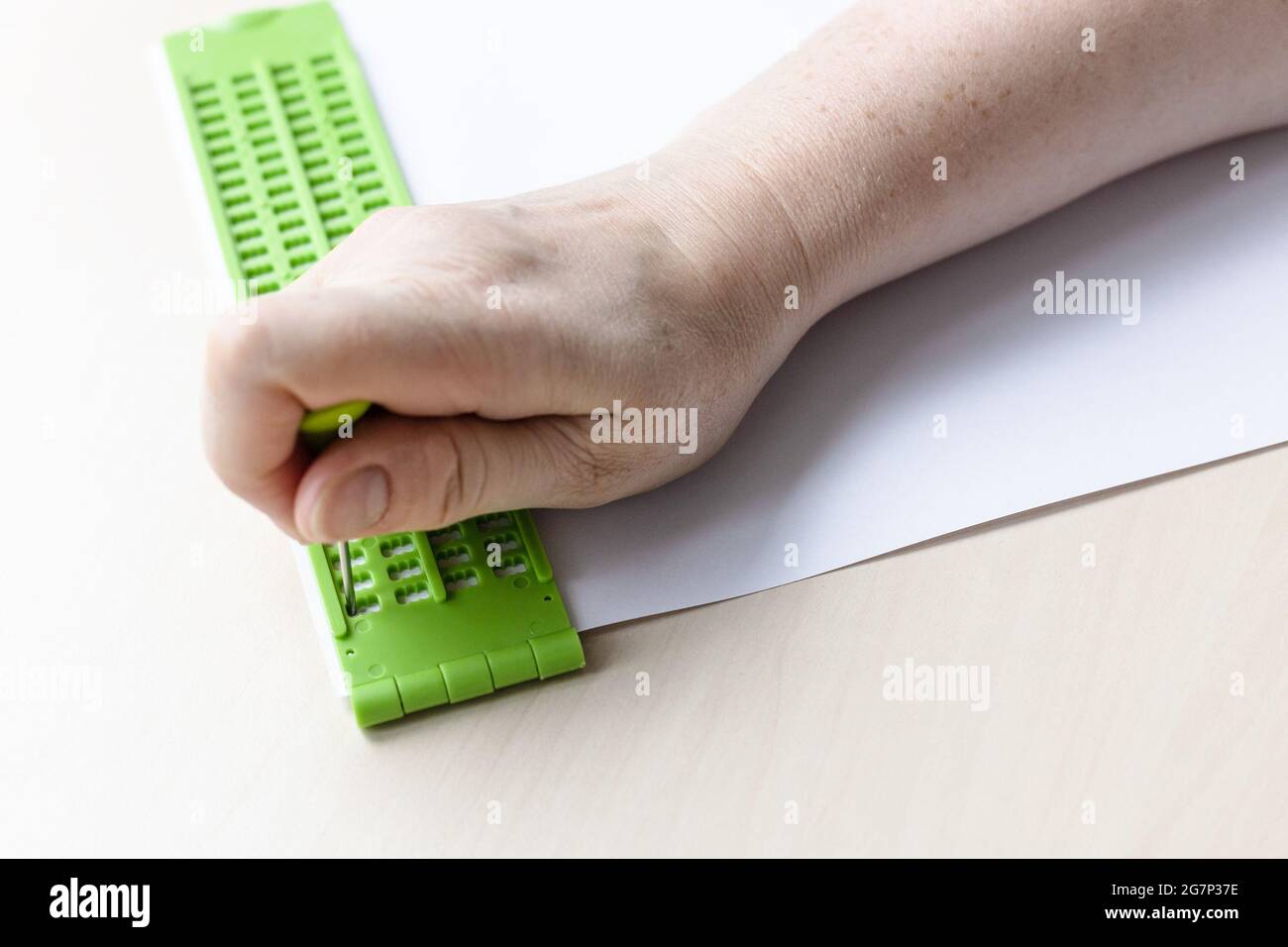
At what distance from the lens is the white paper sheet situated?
32.9 inches

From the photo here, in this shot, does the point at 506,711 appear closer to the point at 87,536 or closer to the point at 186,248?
the point at 87,536

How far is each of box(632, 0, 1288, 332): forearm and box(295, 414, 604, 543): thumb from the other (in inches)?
6.9

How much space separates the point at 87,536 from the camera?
821 mm

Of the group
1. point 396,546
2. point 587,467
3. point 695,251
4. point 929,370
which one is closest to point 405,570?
point 396,546

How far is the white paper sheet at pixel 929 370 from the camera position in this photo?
2.74 feet

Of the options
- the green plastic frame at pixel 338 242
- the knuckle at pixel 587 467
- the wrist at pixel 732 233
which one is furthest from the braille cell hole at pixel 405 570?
the wrist at pixel 732 233

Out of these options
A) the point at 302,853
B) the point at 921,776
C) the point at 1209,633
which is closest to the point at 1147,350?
the point at 1209,633

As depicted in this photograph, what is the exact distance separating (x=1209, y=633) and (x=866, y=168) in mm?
371

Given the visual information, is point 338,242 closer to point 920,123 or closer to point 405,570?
point 405,570

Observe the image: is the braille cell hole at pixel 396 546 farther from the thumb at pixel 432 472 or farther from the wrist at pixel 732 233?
the wrist at pixel 732 233

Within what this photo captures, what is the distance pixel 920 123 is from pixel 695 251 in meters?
0.19

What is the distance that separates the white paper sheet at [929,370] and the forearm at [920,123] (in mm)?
59

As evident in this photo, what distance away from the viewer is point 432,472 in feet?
2.35

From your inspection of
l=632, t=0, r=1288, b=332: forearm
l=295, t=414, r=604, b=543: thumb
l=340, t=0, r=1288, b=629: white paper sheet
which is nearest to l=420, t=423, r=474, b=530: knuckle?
l=295, t=414, r=604, b=543: thumb
